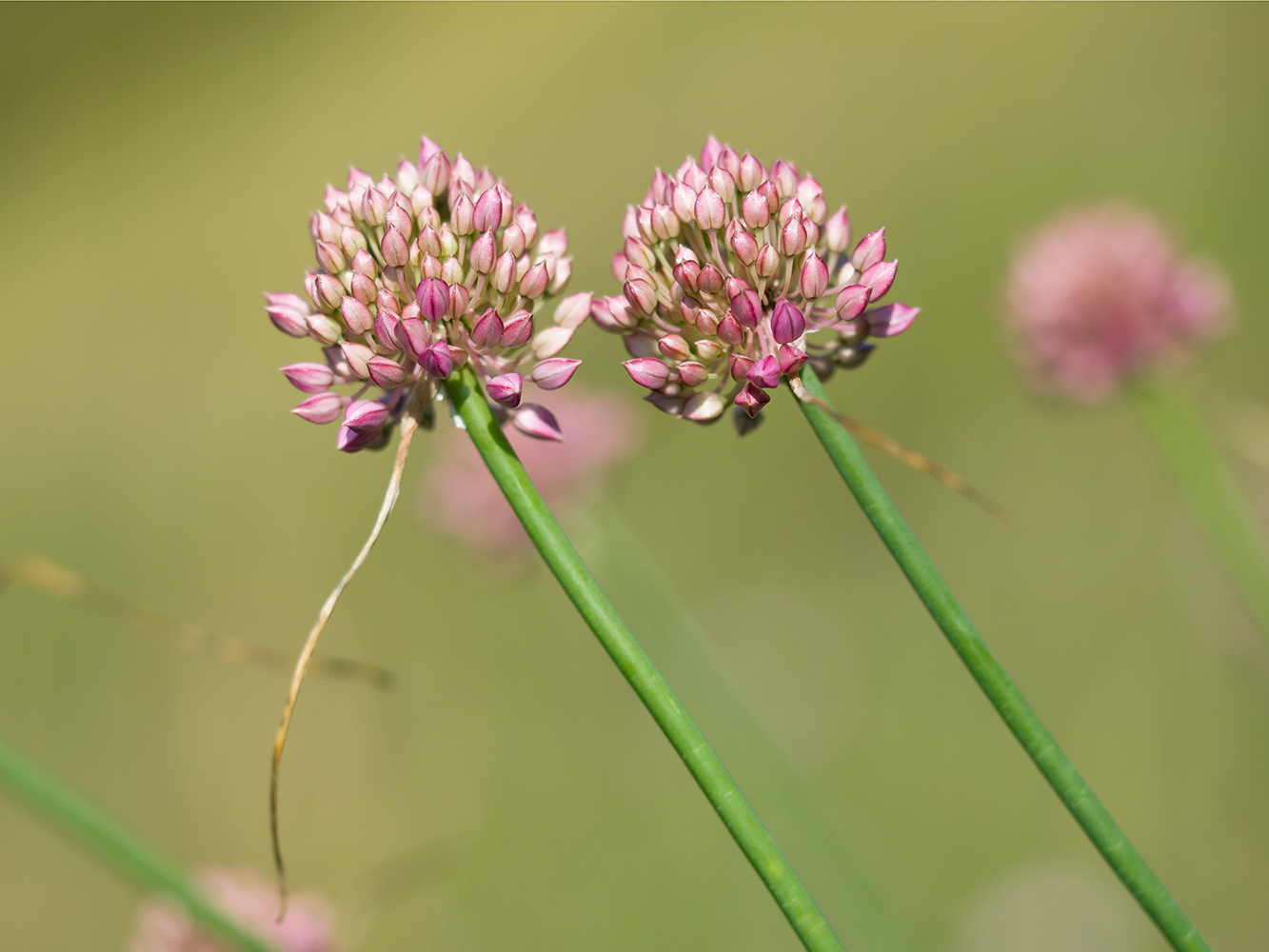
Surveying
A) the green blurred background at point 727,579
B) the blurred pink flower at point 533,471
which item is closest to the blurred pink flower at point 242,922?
the green blurred background at point 727,579

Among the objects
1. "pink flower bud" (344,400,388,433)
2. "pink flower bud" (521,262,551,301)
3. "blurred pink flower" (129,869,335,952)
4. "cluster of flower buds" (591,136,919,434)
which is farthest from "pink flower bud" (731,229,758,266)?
"blurred pink flower" (129,869,335,952)

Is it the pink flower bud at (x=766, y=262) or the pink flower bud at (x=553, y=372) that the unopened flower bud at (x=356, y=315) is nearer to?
the pink flower bud at (x=553, y=372)

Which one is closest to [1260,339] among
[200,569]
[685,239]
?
[685,239]

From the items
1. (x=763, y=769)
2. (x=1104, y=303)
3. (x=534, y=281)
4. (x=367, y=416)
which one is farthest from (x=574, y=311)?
(x=1104, y=303)

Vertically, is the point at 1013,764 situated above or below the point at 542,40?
below

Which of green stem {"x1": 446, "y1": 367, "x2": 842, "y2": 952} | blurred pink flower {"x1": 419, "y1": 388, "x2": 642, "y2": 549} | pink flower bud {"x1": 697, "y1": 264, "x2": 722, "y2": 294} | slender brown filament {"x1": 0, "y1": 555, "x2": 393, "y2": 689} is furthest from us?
blurred pink flower {"x1": 419, "y1": 388, "x2": 642, "y2": 549}

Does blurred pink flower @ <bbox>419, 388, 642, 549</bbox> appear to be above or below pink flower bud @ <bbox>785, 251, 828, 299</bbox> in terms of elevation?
below

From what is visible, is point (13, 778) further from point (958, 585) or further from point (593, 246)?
point (593, 246)

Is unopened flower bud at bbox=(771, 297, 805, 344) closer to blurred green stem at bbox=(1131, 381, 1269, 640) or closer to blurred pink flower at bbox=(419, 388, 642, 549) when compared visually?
blurred green stem at bbox=(1131, 381, 1269, 640)
